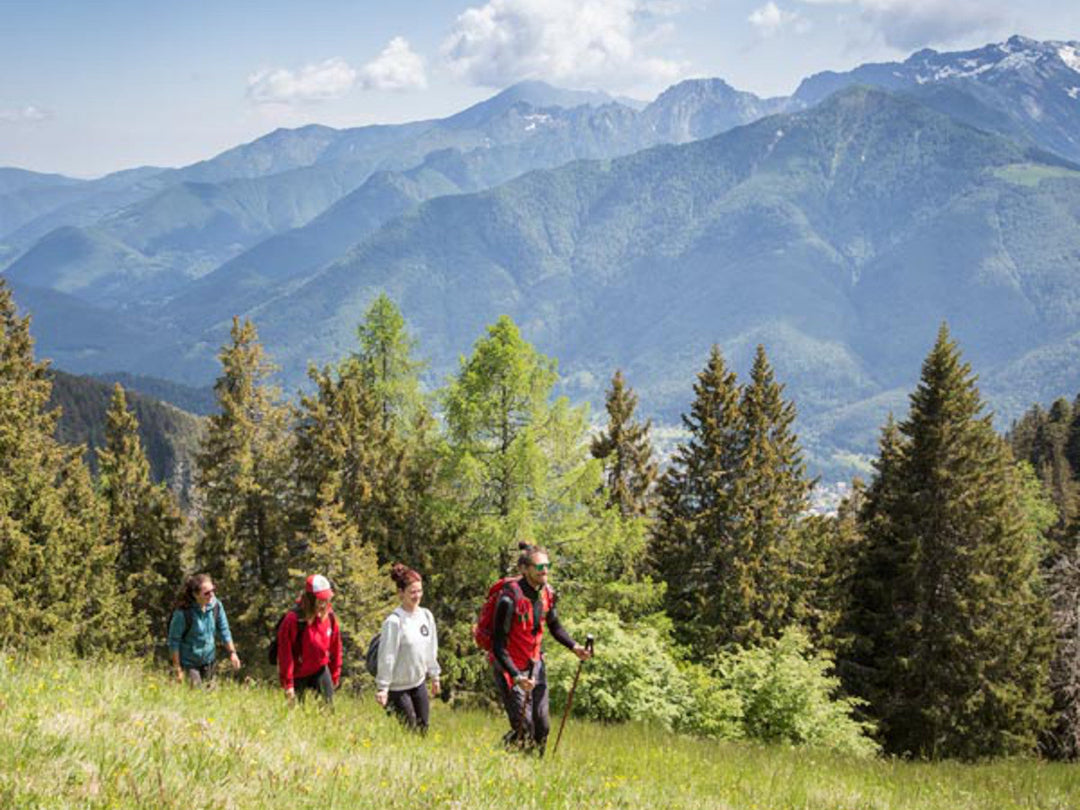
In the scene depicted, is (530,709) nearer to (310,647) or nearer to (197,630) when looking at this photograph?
(310,647)

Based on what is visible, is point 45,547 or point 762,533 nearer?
point 45,547

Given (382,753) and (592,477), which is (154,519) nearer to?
(592,477)

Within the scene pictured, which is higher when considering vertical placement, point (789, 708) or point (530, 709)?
point (530, 709)

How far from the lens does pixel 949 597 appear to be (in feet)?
79.3

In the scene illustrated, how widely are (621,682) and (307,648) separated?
949 cm

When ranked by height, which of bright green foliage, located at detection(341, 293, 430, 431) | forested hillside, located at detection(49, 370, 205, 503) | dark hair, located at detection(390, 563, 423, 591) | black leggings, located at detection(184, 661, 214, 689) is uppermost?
forested hillside, located at detection(49, 370, 205, 503)

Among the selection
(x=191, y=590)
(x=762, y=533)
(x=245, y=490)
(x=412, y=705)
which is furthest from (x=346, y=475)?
(x=412, y=705)

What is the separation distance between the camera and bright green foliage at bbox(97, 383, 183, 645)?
28.2 meters

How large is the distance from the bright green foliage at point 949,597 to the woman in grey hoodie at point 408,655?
19.6 meters

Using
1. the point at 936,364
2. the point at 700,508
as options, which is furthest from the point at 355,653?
the point at 936,364

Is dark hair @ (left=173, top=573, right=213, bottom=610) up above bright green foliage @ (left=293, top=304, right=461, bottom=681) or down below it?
below

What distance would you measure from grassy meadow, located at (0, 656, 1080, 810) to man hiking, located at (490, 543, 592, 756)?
0.37m

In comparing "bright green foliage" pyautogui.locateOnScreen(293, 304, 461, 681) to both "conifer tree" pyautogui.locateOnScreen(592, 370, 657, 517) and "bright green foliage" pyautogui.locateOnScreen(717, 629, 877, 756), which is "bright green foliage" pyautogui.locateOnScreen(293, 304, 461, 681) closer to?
"conifer tree" pyautogui.locateOnScreen(592, 370, 657, 517)

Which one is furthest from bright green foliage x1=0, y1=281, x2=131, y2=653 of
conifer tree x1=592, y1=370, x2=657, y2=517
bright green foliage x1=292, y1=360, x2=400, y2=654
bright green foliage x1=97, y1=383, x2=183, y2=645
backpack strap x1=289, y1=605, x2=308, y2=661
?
conifer tree x1=592, y1=370, x2=657, y2=517
